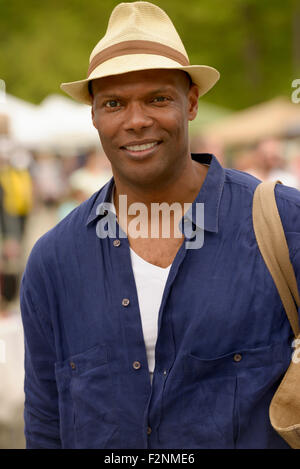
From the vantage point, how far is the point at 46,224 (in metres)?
10.3

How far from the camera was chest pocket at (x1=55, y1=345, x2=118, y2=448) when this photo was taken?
8.38 feet

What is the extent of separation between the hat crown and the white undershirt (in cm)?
76

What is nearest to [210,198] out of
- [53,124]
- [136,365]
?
[136,365]

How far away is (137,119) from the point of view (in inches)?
99.3

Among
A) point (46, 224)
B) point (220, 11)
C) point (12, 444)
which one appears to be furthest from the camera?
point (220, 11)

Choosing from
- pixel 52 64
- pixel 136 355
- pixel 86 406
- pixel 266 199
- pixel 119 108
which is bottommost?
pixel 86 406

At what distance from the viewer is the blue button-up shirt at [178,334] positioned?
2.43m

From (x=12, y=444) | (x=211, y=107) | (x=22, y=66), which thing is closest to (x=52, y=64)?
(x=22, y=66)

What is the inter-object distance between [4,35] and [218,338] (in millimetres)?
16117

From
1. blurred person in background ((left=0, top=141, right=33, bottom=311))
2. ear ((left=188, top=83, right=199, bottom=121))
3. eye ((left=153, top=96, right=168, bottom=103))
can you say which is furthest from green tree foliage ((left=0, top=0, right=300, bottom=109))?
eye ((left=153, top=96, right=168, bottom=103))

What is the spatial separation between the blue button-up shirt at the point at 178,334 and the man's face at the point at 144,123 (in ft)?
0.60

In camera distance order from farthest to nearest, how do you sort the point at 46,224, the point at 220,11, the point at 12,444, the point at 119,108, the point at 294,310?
the point at 220,11 → the point at 46,224 → the point at 12,444 → the point at 119,108 → the point at 294,310

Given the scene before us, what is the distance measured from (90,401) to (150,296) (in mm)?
405

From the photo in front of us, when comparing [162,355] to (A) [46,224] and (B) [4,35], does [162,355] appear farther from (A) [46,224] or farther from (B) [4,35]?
(B) [4,35]
